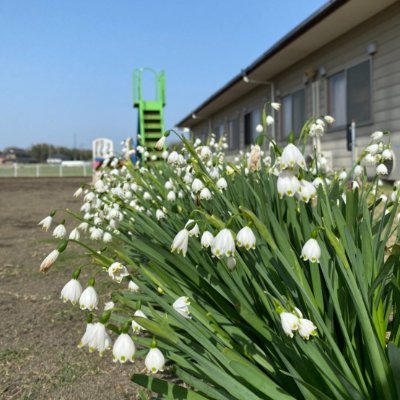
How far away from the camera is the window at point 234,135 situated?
66.7 feet

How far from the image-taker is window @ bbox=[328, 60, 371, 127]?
10.7m

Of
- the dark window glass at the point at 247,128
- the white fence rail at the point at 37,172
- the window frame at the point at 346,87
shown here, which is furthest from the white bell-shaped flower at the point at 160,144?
the white fence rail at the point at 37,172

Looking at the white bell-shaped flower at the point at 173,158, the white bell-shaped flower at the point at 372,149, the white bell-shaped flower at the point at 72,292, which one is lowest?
the white bell-shaped flower at the point at 72,292

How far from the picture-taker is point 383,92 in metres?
9.96

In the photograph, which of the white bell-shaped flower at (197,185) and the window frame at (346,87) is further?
the window frame at (346,87)

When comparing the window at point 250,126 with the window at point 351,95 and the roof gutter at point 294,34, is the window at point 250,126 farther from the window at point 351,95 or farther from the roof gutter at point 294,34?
the window at point 351,95

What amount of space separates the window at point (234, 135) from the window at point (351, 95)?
829 centimetres

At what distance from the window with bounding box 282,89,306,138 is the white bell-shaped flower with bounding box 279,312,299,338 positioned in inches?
492

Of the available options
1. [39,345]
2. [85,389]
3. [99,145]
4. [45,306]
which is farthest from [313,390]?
[99,145]

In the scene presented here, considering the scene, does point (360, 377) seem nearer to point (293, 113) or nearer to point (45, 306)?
point (45, 306)

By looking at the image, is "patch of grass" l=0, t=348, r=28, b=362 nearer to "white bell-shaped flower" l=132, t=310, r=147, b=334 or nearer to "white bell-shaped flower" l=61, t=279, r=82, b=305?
"white bell-shaped flower" l=132, t=310, r=147, b=334

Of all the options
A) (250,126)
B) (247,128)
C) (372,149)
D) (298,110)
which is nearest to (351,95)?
(298,110)

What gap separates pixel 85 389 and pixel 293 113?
12.6m

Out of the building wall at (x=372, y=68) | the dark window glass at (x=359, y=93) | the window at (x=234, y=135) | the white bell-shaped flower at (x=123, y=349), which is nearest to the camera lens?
the white bell-shaped flower at (x=123, y=349)
